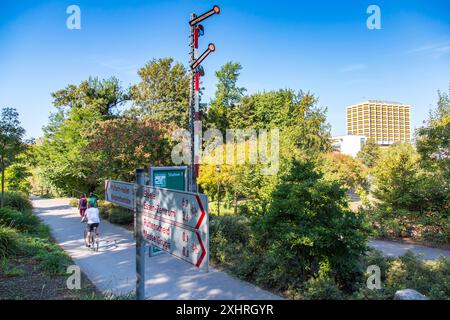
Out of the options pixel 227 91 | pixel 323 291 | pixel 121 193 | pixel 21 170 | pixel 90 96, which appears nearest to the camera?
pixel 121 193

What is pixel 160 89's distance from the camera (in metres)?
35.8

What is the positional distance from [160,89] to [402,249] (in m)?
30.6

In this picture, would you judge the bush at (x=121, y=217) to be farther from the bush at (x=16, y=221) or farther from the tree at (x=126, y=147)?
the bush at (x=16, y=221)

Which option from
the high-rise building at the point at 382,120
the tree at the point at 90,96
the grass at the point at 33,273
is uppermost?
the high-rise building at the point at 382,120

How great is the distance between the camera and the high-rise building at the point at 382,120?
10788 cm

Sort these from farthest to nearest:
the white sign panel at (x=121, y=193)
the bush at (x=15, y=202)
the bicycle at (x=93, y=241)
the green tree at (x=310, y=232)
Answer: the bush at (x=15, y=202) < the bicycle at (x=93, y=241) < the green tree at (x=310, y=232) < the white sign panel at (x=121, y=193)

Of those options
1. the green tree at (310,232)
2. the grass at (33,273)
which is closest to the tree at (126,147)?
the grass at (33,273)

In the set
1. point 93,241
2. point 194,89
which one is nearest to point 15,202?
point 93,241

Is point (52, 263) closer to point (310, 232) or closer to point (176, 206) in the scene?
point (310, 232)

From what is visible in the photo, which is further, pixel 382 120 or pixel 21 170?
pixel 382 120

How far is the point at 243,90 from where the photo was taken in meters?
42.8

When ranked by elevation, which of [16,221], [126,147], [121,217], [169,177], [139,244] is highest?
[126,147]

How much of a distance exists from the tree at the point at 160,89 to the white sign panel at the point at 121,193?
3081cm

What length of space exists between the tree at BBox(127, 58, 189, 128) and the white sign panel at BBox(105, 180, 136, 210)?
101ft
